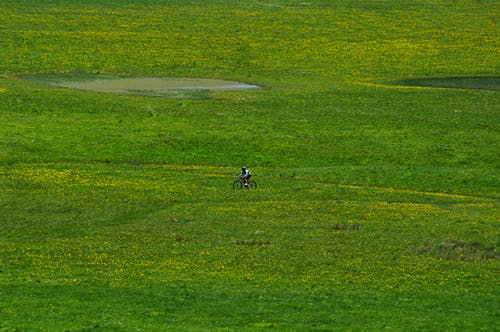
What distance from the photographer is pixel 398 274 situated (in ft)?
149

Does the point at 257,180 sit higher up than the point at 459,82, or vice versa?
the point at 257,180

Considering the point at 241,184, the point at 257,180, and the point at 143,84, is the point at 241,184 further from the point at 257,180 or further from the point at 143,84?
the point at 143,84

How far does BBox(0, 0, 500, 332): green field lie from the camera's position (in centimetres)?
4044

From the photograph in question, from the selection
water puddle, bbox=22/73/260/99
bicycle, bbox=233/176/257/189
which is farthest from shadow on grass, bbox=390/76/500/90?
bicycle, bbox=233/176/257/189

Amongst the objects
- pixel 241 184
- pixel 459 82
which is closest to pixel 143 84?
pixel 459 82

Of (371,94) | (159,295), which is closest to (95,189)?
(159,295)

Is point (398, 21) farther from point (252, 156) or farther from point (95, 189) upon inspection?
point (95, 189)

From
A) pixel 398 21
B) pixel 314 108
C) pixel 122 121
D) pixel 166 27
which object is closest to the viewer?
pixel 122 121

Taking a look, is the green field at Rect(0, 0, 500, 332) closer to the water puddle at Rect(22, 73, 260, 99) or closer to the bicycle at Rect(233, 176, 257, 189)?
the bicycle at Rect(233, 176, 257, 189)

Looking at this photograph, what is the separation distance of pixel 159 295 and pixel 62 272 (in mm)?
5985

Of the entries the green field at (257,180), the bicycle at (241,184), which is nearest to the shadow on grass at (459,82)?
the green field at (257,180)

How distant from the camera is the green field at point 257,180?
133ft

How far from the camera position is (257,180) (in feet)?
222

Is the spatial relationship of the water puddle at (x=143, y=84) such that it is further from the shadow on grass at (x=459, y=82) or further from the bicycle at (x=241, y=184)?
the bicycle at (x=241, y=184)
